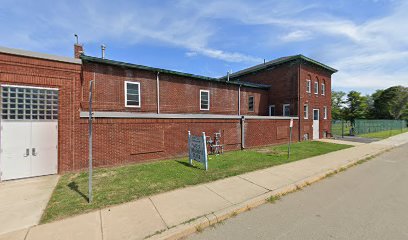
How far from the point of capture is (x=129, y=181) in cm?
646

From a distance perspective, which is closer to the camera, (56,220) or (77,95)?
(56,220)

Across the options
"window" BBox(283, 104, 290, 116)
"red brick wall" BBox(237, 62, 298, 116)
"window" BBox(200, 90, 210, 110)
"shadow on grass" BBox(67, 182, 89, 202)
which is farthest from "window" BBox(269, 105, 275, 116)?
"shadow on grass" BBox(67, 182, 89, 202)

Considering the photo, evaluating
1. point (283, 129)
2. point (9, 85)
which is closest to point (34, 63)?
point (9, 85)

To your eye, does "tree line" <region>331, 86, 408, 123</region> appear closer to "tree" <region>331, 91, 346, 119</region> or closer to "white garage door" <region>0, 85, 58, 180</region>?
"tree" <region>331, 91, 346, 119</region>

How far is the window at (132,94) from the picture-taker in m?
12.6

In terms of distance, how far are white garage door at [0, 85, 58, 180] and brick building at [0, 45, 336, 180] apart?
0.09ft

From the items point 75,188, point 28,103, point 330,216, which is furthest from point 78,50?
point 330,216

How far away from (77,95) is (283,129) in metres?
15.3

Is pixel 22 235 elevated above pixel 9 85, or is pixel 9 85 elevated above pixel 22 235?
pixel 9 85

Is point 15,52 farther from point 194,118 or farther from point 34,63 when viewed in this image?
point 194,118

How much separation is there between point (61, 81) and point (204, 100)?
10385mm

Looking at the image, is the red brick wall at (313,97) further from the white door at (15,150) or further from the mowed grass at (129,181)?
the white door at (15,150)

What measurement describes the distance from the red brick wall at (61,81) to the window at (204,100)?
374 inches

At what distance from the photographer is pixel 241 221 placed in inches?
164
